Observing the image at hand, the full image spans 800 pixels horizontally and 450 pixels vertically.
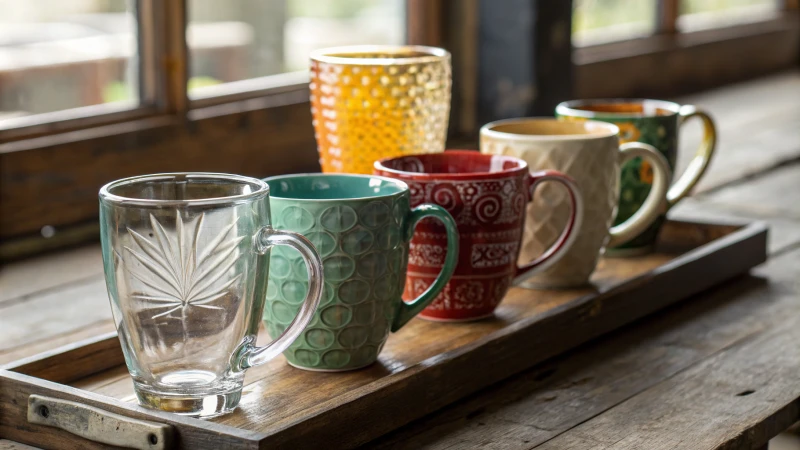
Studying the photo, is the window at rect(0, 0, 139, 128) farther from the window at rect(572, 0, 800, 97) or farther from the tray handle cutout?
the window at rect(572, 0, 800, 97)

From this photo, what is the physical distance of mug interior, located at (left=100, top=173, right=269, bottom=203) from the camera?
0.51m

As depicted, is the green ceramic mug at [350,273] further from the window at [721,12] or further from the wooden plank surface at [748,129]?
the window at [721,12]

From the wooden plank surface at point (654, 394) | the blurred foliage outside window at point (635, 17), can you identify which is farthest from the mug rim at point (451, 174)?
the blurred foliage outside window at point (635, 17)

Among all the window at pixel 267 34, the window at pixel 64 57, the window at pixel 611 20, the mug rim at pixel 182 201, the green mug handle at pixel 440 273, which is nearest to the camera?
Result: the mug rim at pixel 182 201

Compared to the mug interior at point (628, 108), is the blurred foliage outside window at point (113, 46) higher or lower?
higher

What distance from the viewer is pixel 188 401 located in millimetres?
504

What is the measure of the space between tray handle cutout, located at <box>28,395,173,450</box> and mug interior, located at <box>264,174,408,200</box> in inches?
6.4

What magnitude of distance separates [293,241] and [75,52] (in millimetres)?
738

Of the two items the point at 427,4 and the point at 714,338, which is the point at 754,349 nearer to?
the point at 714,338

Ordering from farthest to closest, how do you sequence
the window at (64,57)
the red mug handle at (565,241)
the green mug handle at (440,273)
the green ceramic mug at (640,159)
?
the window at (64,57) → the green ceramic mug at (640,159) → the red mug handle at (565,241) → the green mug handle at (440,273)

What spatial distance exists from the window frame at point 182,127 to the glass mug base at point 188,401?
0.60 metres

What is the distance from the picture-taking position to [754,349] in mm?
692

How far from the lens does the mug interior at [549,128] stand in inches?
30.1

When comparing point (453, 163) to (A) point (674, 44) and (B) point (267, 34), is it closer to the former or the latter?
(B) point (267, 34)
